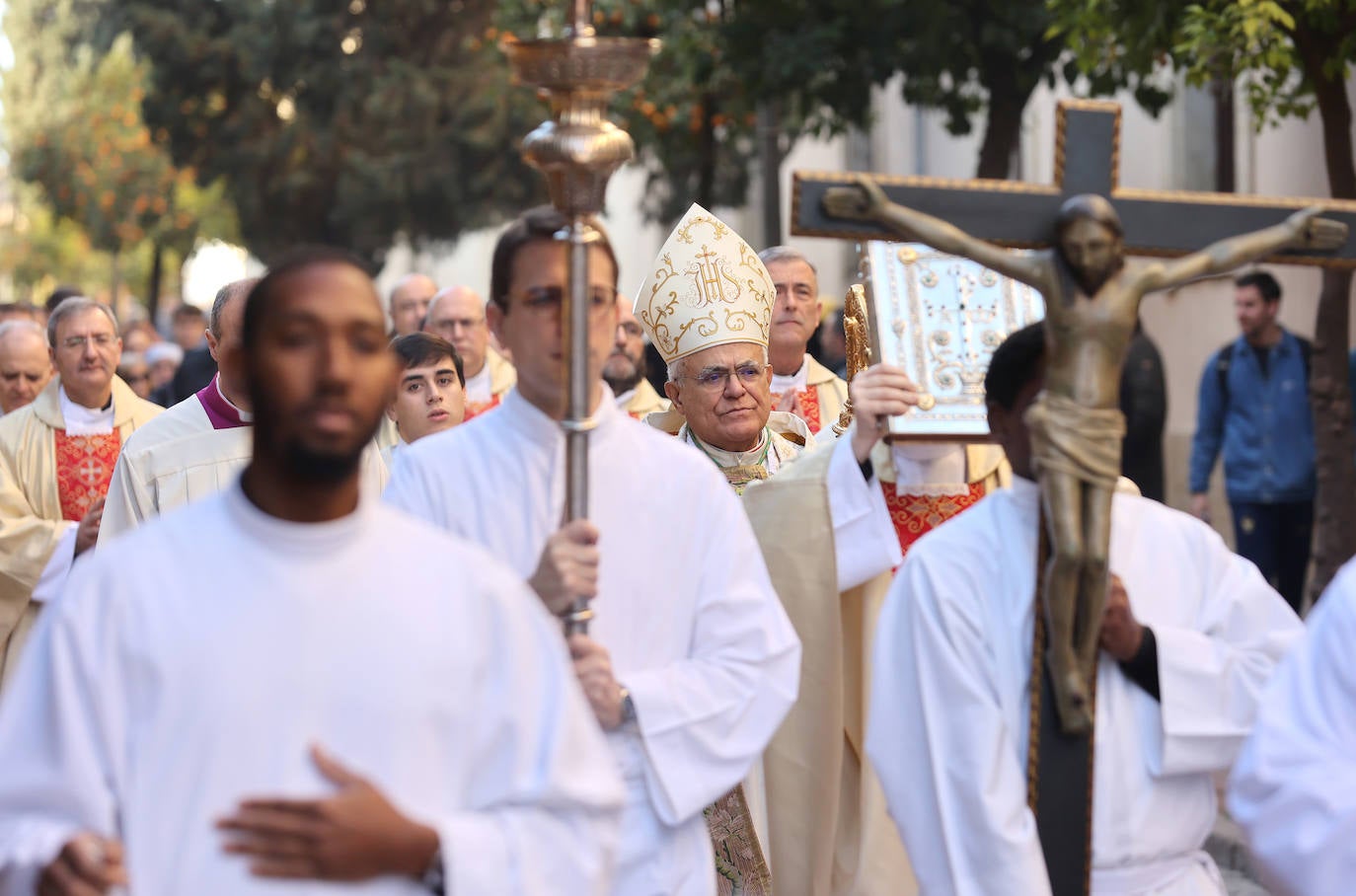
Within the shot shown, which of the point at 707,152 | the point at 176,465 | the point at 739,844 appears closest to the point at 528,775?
the point at 739,844

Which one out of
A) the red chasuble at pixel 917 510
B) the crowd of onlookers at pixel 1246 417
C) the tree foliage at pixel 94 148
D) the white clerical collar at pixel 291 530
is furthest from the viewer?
the tree foliage at pixel 94 148

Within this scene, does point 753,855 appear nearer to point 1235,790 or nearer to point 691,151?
point 1235,790

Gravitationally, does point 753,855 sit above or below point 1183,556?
below

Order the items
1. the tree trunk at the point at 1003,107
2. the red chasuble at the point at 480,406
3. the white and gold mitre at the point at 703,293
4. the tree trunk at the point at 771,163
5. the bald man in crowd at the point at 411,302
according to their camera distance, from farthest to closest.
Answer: the tree trunk at the point at 771,163, the tree trunk at the point at 1003,107, the bald man in crowd at the point at 411,302, the red chasuble at the point at 480,406, the white and gold mitre at the point at 703,293

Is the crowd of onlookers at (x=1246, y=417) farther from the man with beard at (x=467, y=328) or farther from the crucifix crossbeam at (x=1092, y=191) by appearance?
the crucifix crossbeam at (x=1092, y=191)

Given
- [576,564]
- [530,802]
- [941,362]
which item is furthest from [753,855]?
[530,802]

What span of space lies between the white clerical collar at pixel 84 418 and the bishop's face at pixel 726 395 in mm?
2909

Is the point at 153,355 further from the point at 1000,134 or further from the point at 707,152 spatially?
the point at 1000,134

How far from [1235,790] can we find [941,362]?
1.29 meters

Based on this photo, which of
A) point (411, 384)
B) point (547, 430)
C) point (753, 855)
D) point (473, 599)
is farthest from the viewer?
point (411, 384)

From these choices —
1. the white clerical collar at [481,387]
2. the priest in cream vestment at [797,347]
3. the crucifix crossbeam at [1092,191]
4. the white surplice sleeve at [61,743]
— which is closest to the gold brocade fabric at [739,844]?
the priest in cream vestment at [797,347]

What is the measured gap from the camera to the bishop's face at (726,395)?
582 cm

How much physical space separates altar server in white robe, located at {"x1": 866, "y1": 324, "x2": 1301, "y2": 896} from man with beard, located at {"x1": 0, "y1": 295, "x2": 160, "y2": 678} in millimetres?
4536

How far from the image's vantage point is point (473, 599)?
2777mm
